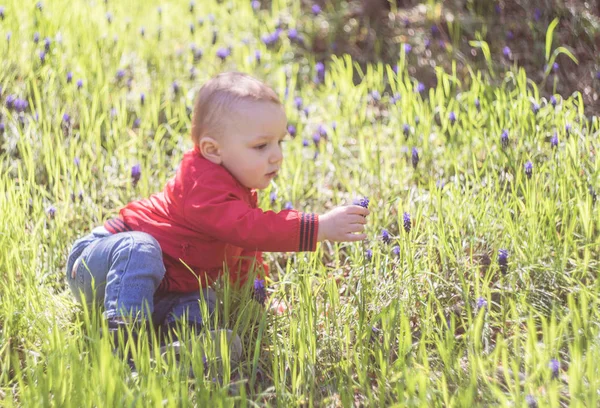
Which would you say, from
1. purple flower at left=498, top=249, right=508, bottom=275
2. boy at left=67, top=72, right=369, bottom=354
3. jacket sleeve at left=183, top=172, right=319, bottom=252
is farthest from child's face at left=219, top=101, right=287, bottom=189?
purple flower at left=498, top=249, right=508, bottom=275

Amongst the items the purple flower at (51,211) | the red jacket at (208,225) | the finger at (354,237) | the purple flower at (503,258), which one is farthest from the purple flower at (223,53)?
the purple flower at (503,258)

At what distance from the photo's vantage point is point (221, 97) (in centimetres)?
285

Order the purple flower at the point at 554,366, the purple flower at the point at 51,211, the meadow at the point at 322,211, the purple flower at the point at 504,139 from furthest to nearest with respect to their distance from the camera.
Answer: the purple flower at the point at 51,211 < the purple flower at the point at 504,139 < the meadow at the point at 322,211 < the purple flower at the point at 554,366

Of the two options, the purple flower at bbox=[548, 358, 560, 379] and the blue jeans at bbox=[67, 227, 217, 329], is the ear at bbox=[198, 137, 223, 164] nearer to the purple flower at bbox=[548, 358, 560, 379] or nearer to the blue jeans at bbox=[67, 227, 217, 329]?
the blue jeans at bbox=[67, 227, 217, 329]

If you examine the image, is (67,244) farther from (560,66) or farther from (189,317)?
(560,66)

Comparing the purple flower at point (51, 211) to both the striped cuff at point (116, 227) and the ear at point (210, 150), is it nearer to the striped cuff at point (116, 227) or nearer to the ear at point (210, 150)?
the striped cuff at point (116, 227)

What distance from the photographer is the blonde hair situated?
283 centimetres

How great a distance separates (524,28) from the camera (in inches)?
187

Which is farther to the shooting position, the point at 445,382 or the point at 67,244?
the point at 67,244

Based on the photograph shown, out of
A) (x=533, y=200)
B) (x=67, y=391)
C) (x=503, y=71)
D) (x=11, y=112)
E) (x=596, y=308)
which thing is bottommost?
(x=67, y=391)

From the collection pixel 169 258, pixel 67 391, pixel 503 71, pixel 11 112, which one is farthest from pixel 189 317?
pixel 503 71

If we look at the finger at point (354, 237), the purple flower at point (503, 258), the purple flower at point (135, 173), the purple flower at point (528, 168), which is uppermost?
the purple flower at point (528, 168)

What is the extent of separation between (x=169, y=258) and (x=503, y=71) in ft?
8.45

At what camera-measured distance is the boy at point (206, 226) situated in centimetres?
271
